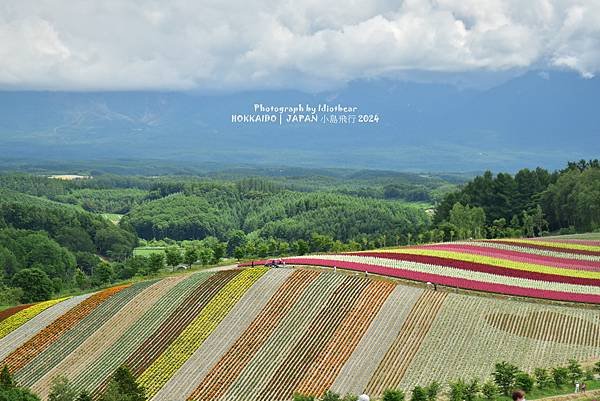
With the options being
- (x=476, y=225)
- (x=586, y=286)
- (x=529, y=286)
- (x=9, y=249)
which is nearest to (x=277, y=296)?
(x=529, y=286)

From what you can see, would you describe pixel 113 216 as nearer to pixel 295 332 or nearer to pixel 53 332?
pixel 53 332

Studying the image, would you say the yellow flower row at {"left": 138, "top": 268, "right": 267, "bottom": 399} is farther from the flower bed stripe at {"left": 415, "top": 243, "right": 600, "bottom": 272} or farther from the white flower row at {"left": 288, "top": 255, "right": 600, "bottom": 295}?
the flower bed stripe at {"left": 415, "top": 243, "right": 600, "bottom": 272}

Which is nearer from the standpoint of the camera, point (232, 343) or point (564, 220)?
point (232, 343)

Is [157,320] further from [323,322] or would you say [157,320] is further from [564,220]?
[564,220]

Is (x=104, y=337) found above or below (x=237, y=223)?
above

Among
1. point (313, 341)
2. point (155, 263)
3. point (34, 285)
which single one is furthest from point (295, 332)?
point (34, 285)

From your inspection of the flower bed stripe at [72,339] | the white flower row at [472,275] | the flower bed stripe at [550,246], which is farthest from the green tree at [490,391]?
the flower bed stripe at [550,246]

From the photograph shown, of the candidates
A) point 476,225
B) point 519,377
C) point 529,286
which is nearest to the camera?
point 519,377
